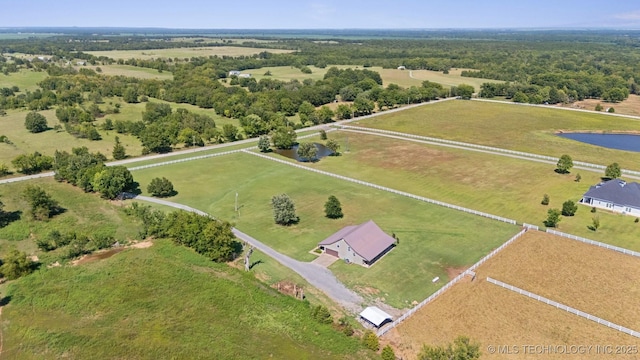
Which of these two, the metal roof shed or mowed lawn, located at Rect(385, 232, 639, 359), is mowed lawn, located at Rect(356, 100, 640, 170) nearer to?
mowed lawn, located at Rect(385, 232, 639, 359)

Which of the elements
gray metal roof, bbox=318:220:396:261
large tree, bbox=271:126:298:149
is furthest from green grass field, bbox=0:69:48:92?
gray metal roof, bbox=318:220:396:261

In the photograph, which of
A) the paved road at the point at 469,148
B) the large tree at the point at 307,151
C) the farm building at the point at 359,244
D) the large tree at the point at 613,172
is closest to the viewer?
the farm building at the point at 359,244

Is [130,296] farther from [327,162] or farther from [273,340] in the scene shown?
[327,162]

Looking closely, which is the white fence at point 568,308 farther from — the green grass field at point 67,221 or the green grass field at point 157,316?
the green grass field at point 67,221

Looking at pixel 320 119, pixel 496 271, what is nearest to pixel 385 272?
pixel 496 271

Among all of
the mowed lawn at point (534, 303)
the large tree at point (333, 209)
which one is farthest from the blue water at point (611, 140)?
the large tree at point (333, 209)

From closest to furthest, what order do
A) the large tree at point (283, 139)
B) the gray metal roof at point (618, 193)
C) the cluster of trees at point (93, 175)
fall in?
the gray metal roof at point (618, 193)
the cluster of trees at point (93, 175)
the large tree at point (283, 139)

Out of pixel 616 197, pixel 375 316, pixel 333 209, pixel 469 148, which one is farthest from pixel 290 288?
pixel 469 148
